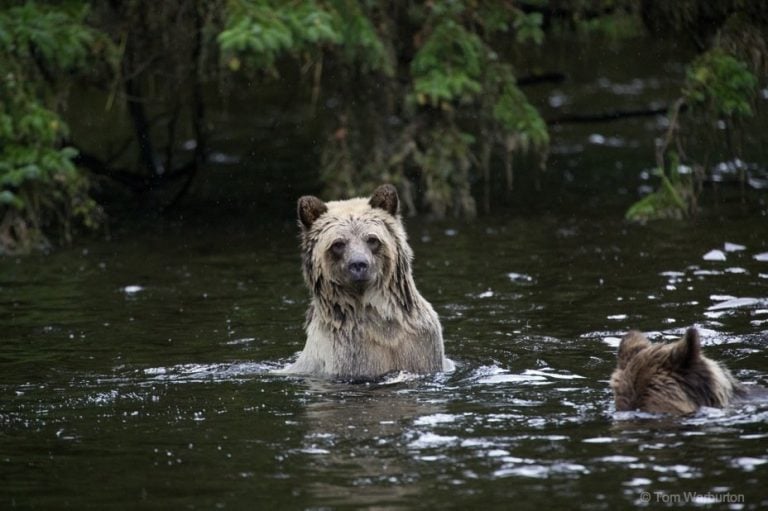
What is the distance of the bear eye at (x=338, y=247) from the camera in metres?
10.1

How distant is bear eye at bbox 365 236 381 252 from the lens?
33.3 feet

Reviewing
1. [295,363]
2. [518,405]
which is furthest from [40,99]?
[518,405]

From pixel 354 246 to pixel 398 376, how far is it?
1066 mm

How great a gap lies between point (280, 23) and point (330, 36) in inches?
24.2

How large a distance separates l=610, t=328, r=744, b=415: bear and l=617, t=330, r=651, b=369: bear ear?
6 centimetres

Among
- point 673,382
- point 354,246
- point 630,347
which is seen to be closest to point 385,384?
point 354,246

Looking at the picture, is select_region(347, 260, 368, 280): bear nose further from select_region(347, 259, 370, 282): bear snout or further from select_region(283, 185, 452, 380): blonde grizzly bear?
select_region(283, 185, 452, 380): blonde grizzly bear

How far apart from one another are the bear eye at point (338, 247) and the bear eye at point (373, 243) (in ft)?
0.63

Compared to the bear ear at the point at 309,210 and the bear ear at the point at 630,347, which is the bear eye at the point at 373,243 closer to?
the bear ear at the point at 309,210

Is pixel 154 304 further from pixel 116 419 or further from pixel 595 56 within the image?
pixel 595 56

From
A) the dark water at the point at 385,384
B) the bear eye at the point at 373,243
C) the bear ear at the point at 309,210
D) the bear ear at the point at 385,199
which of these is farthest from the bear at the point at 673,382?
the bear ear at the point at 309,210

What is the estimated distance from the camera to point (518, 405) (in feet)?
29.3

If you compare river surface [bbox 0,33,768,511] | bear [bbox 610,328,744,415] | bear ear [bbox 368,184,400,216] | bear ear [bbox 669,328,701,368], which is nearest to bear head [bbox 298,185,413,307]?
bear ear [bbox 368,184,400,216]

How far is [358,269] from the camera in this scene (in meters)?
9.95
